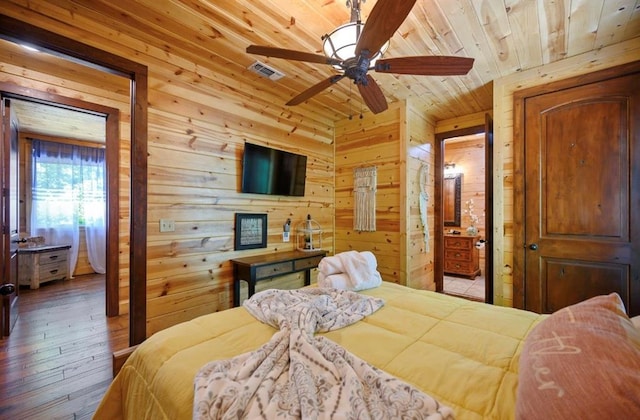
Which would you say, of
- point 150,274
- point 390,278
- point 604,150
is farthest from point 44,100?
point 604,150

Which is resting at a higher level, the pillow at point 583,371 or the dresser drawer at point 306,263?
the pillow at point 583,371

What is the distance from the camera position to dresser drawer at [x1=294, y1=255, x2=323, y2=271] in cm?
302

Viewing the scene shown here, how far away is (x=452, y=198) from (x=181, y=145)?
5205 millimetres

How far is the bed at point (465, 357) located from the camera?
0.66 m

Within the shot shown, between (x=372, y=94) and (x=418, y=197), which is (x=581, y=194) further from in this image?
(x=372, y=94)

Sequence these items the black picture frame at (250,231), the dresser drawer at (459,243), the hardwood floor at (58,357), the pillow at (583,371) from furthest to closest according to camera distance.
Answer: the dresser drawer at (459,243)
the black picture frame at (250,231)
the hardwood floor at (58,357)
the pillow at (583,371)

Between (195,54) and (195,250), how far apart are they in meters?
1.81

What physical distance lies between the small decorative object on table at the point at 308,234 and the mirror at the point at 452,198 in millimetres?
3323

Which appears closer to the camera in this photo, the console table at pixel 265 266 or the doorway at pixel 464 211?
the console table at pixel 265 266

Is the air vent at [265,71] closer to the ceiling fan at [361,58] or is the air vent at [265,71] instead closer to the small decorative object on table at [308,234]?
the ceiling fan at [361,58]

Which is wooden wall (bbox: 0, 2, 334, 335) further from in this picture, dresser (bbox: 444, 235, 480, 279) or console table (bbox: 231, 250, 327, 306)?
dresser (bbox: 444, 235, 480, 279)

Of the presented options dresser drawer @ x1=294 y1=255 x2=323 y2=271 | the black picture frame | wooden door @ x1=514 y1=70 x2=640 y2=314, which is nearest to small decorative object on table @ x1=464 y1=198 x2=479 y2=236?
wooden door @ x1=514 y1=70 x2=640 y2=314

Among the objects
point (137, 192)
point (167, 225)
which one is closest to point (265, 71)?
point (137, 192)

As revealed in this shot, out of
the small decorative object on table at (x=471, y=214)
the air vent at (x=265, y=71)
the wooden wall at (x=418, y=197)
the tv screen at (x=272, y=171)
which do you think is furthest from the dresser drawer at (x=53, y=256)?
the small decorative object on table at (x=471, y=214)
